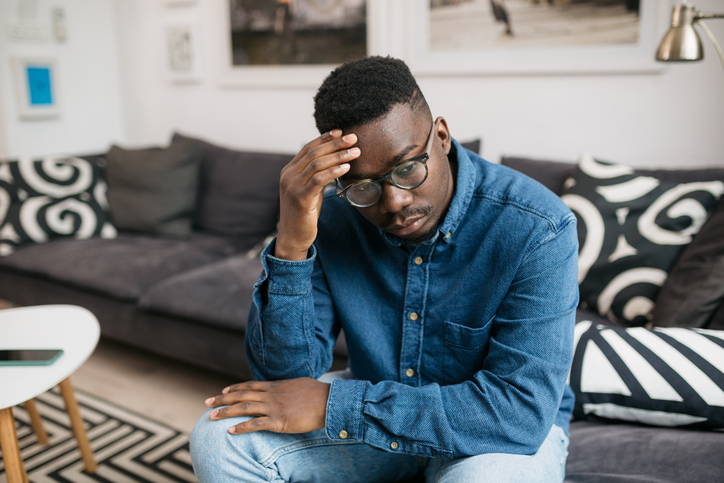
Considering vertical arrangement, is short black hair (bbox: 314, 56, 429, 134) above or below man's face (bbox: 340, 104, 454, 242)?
above

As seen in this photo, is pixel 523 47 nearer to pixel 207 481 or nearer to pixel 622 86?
pixel 622 86

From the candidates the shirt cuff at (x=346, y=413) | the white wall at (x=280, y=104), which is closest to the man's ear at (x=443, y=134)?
the shirt cuff at (x=346, y=413)

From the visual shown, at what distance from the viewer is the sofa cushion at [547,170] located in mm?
2012

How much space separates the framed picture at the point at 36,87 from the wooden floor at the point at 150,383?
1491 millimetres

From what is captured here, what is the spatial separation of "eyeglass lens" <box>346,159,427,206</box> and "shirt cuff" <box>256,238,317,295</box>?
17cm

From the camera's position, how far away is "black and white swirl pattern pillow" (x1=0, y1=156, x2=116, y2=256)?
2.70 m

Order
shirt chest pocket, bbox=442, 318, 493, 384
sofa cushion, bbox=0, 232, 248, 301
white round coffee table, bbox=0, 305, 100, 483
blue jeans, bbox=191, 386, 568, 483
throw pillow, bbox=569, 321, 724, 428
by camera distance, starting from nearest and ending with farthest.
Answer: blue jeans, bbox=191, 386, 568, 483 < shirt chest pocket, bbox=442, 318, 493, 384 < throw pillow, bbox=569, 321, 724, 428 < white round coffee table, bbox=0, 305, 100, 483 < sofa cushion, bbox=0, 232, 248, 301

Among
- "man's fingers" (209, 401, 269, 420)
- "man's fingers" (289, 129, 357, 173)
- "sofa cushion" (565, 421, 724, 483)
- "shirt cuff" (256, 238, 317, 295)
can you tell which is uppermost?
"man's fingers" (289, 129, 357, 173)

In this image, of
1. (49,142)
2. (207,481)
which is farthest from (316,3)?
(207,481)

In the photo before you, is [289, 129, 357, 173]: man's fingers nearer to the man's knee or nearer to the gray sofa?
the man's knee

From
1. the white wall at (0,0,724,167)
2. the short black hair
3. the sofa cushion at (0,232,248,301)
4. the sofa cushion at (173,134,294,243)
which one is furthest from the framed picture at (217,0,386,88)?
the short black hair

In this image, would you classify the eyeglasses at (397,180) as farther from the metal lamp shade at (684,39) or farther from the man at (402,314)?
the metal lamp shade at (684,39)

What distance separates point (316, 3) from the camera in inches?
107

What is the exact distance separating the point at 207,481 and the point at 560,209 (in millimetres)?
801
